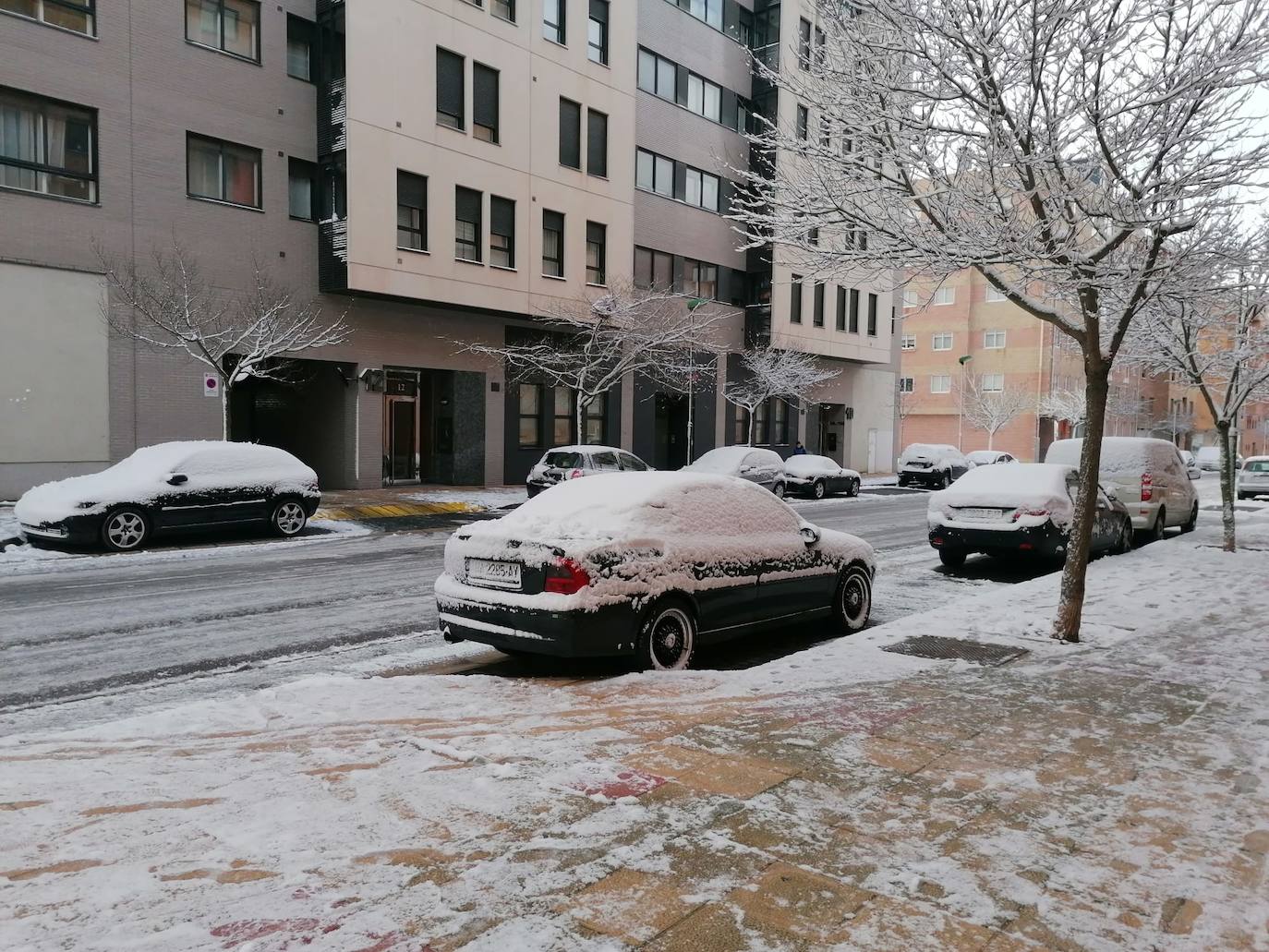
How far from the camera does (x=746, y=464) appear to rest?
25391mm

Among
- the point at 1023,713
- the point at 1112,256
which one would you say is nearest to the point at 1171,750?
the point at 1023,713

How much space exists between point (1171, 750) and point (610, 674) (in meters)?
3.65

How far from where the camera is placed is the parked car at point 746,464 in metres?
25.0

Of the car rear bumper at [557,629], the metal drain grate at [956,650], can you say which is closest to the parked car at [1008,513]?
the metal drain grate at [956,650]

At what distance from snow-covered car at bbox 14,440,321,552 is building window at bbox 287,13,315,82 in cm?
1146

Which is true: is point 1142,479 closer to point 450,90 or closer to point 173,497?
point 173,497

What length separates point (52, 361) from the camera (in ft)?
61.0

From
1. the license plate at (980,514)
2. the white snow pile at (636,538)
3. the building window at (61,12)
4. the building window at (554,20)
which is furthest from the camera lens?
the building window at (554,20)

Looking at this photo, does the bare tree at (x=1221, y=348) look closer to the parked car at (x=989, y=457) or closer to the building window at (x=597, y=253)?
the building window at (x=597, y=253)

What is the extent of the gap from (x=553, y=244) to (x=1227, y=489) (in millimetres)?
18005

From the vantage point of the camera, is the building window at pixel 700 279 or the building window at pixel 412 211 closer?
the building window at pixel 412 211

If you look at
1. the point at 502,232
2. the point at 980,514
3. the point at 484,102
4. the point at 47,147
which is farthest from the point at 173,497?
the point at 484,102

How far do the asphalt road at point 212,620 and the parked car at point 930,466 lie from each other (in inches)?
843

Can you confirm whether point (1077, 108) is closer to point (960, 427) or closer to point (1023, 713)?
point (1023, 713)
